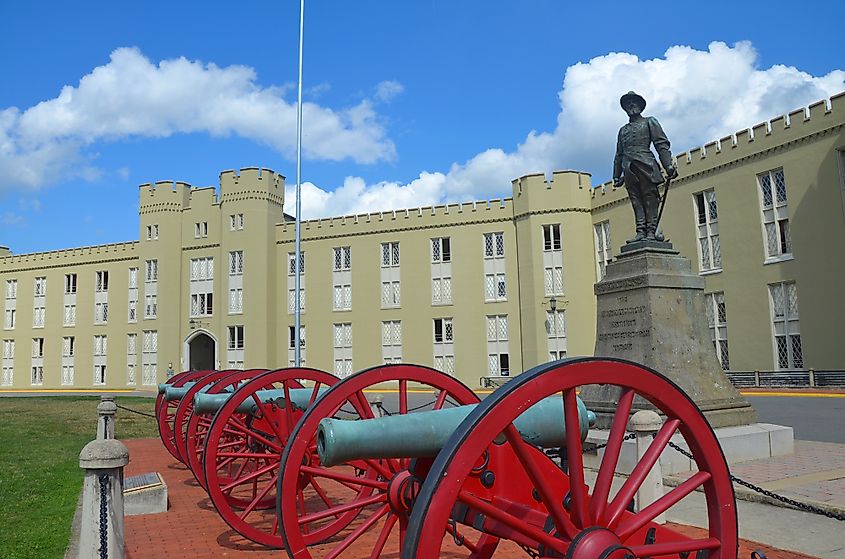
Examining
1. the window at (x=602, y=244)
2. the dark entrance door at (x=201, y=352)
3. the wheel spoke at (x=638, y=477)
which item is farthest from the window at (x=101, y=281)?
the wheel spoke at (x=638, y=477)

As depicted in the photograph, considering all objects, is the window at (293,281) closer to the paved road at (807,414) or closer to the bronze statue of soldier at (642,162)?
the paved road at (807,414)

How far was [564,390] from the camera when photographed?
9.98ft

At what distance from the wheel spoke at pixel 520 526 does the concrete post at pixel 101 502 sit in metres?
1.94

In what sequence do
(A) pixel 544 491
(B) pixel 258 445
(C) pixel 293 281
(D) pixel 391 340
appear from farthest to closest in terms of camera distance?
Result: (C) pixel 293 281 < (D) pixel 391 340 < (B) pixel 258 445 < (A) pixel 544 491

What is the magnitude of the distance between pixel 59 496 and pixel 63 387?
3707cm

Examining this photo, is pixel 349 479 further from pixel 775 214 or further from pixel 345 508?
pixel 775 214

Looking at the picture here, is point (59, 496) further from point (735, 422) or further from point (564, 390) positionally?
point (735, 422)

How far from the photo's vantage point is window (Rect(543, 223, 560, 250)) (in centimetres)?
3206

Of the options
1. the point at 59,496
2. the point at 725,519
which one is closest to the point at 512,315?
the point at 59,496

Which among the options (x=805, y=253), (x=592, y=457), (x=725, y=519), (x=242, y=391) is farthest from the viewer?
(x=805, y=253)

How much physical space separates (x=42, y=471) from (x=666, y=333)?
9254mm

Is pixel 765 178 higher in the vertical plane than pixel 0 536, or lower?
higher

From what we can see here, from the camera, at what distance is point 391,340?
34875mm

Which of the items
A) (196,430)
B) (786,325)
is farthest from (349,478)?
(786,325)
